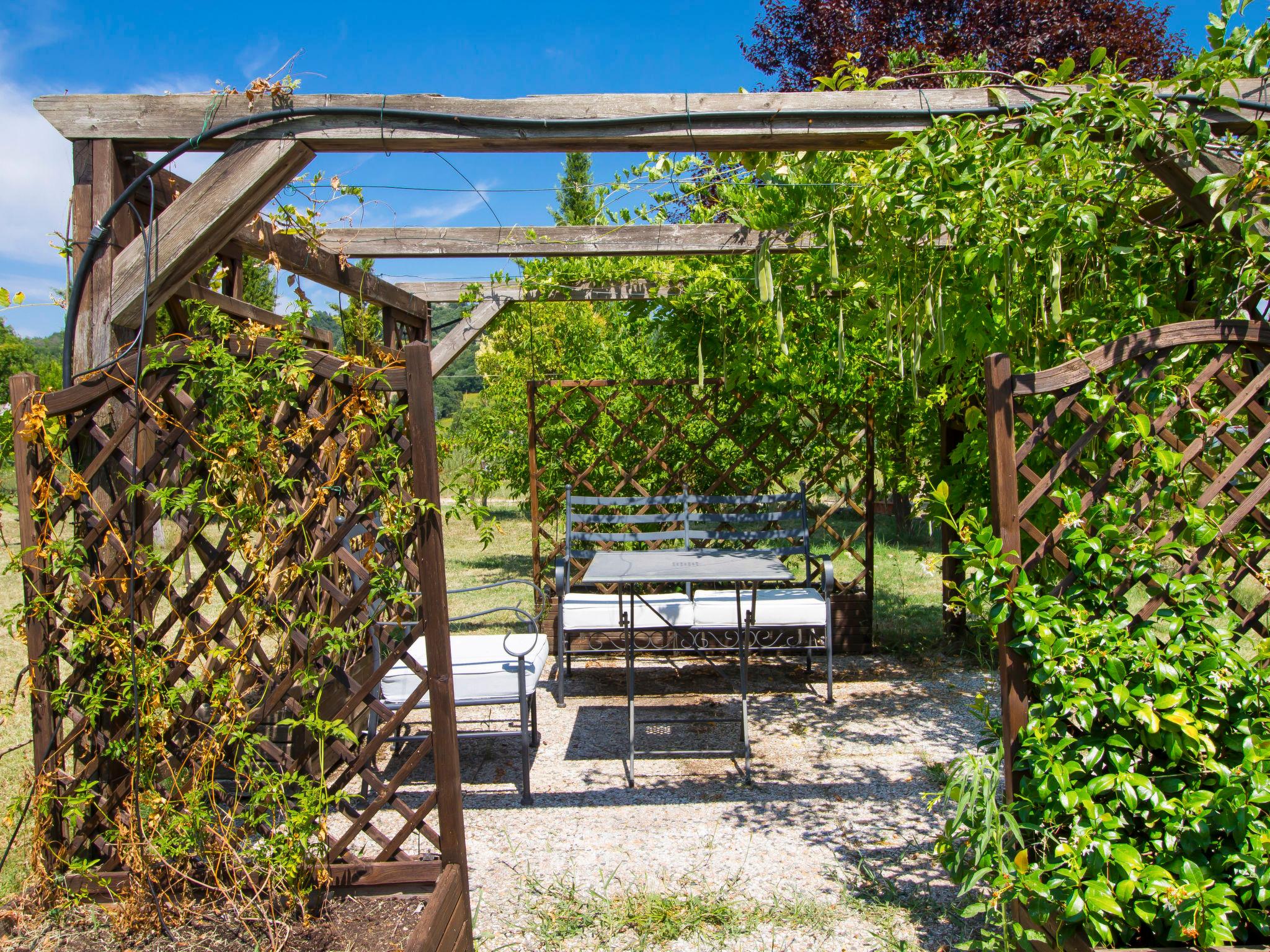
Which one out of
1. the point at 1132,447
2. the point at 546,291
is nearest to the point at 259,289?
the point at 546,291

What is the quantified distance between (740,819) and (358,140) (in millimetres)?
2775

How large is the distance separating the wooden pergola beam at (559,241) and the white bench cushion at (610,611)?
76.1 inches

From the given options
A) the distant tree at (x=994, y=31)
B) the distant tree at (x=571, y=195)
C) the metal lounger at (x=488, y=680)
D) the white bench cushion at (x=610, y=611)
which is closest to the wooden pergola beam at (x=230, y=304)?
the metal lounger at (x=488, y=680)

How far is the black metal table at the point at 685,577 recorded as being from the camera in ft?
12.3

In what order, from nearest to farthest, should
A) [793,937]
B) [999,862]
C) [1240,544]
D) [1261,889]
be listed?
[1261,889]
[999,862]
[1240,544]
[793,937]

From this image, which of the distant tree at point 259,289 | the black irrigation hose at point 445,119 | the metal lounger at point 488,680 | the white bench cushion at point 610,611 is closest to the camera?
the black irrigation hose at point 445,119

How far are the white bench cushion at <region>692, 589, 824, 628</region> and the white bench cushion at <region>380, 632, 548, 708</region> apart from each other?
931 mm

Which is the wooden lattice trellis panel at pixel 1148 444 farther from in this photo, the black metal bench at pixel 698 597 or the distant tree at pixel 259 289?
the distant tree at pixel 259 289

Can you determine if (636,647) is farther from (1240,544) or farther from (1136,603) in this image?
(1136,603)

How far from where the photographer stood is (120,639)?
2.26 metres

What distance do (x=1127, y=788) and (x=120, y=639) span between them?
249 centimetres

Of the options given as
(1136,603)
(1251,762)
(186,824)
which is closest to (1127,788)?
(1251,762)

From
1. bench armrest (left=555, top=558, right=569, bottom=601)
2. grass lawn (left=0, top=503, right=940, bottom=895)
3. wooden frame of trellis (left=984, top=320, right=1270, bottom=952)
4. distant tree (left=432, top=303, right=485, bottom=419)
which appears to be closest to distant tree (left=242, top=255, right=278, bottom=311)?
distant tree (left=432, top=303, right=485, bottom=419)

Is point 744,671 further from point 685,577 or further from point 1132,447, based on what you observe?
point 1132,447
